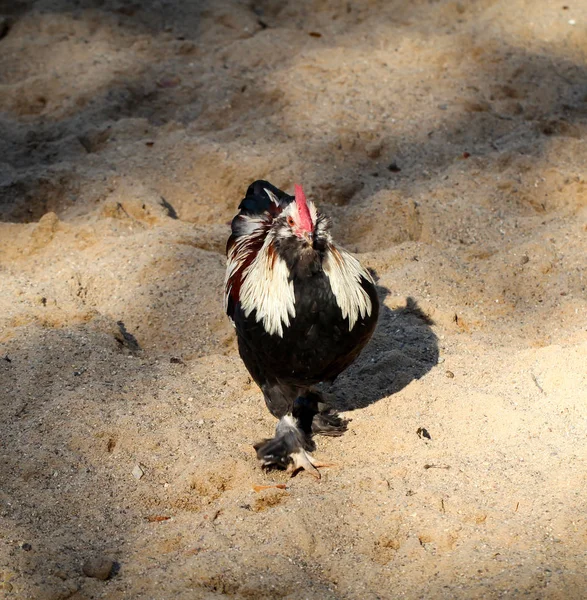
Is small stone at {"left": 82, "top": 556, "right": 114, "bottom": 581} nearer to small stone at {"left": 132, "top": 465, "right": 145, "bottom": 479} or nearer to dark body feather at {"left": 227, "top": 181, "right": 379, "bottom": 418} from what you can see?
small stone at {"left": 132, "top": 465, "right": 145, "bottom": 479}

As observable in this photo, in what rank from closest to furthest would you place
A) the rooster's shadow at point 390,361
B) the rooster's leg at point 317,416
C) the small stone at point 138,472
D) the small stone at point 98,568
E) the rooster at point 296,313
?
the small stone at point 98,568
the rooster at point 296,313
the small stone at point 138,472
the rooster's leg at point 317,416
the rooster's shadow at point 390,361

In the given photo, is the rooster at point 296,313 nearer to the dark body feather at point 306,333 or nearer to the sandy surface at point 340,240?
the dark body feather at point 306,333

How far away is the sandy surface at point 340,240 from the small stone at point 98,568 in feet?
0.14

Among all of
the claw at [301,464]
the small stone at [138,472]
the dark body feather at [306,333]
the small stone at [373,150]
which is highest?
the dark body feather at [306,333]

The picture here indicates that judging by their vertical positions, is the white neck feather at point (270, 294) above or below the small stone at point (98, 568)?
above

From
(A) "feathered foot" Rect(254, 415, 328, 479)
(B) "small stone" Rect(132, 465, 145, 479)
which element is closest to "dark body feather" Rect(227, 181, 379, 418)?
(A) "feathered foot" Rect(254, 415, 328, 479)

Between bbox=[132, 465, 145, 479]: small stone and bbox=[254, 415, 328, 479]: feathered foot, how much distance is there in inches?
22.6

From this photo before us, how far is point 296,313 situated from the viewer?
149 inches

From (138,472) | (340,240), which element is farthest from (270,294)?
(340,240)

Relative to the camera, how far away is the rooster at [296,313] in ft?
12.4

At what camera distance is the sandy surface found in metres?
3.59

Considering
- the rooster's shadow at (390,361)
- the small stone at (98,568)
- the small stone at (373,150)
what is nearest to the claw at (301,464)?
the rooster's shadow at (390,361)

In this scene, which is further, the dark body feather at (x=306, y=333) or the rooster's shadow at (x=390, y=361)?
the rooster's shadow at (x=390, y=361)

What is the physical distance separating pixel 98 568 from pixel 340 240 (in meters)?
3.06
